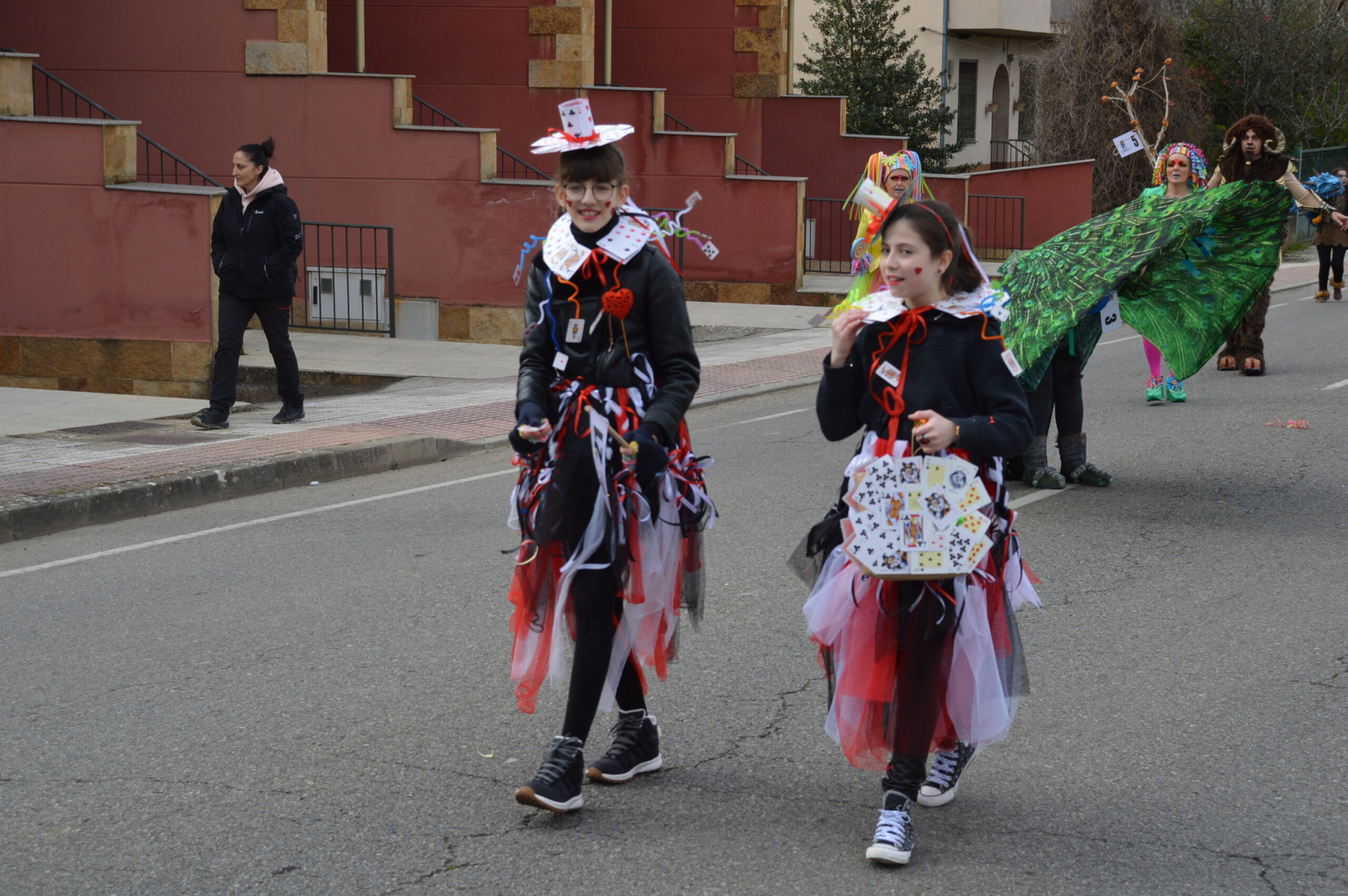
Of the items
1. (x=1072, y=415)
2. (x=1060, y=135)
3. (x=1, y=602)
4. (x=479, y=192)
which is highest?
(x=1060, y=135)

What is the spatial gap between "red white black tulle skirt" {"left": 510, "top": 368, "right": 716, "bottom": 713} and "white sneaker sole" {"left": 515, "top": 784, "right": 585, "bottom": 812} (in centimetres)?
30

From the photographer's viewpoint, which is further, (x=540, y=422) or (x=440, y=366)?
(x=440, y=366)

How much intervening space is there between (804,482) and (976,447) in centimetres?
543

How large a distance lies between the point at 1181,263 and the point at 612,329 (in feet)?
17.4

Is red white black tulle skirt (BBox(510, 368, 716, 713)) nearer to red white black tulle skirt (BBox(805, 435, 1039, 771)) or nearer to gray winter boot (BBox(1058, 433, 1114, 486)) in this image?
red white black tulle skirt (BBox(805, 435, 1039, 771))

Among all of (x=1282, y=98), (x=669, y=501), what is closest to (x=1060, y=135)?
(x=1282, y=98)

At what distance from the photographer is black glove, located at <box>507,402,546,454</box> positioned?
4148mm

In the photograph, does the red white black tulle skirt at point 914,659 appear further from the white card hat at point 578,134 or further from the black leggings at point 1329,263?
the black leggings at point 1329,263

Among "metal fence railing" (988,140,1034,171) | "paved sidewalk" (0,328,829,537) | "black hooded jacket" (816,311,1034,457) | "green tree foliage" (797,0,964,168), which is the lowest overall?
"paved sidewalk" (0,328,829,537)

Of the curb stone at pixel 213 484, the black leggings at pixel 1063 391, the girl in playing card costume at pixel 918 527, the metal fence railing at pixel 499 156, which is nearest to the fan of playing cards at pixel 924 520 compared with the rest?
the girl in playing card costume at pixel 918 527

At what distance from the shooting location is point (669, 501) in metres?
4.35

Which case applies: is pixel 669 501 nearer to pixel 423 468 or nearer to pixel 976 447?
pixel 976 447

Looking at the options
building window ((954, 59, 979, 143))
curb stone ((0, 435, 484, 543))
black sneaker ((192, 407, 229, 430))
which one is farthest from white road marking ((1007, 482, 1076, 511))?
building window ((954, 59, 979, 143))

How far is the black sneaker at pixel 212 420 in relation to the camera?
36.9ft
